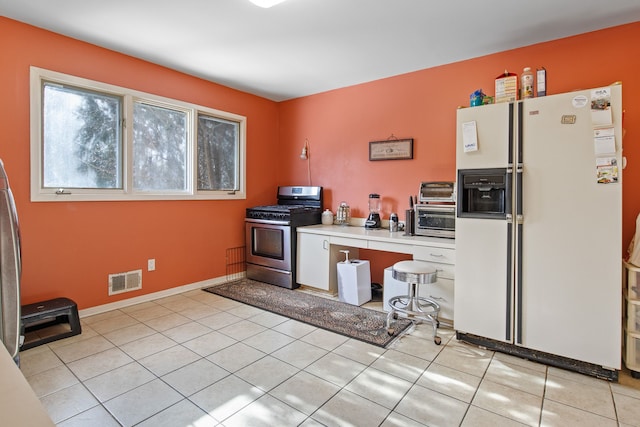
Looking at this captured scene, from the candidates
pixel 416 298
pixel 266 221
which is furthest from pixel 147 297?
pixel 416 298

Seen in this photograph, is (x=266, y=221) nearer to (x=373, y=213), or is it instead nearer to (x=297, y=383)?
(x=373, y=213)

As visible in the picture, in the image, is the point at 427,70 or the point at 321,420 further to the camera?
the point at 427,70

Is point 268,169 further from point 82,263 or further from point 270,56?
point 82,263

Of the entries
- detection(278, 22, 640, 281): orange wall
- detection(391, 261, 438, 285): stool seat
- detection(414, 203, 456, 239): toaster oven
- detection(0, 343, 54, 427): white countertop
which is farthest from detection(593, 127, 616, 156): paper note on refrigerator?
detection(0, 343, 54, 427): white countertop

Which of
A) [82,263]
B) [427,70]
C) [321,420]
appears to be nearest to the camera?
[321,420]

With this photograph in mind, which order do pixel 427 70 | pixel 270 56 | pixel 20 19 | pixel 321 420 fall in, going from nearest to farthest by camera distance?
1. pixel 321 420
2. pixel 20 19
3. pixel 270 56
4. pixel 427 70

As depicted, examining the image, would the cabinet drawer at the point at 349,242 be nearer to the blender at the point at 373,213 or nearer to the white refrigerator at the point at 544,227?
the blender at the point at 373,213

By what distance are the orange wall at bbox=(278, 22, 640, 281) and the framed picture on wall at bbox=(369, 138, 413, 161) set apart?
0.21 feet

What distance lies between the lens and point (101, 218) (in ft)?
10.6

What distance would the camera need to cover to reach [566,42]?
2877 millimetres

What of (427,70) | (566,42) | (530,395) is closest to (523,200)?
(530,395)

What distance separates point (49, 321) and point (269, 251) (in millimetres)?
2220

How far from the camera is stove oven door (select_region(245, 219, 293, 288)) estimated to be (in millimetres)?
4054

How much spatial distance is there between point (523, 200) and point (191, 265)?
11.4ft
